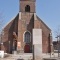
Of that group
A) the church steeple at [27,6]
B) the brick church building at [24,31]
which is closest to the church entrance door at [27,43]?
the brick church building at [24,31]

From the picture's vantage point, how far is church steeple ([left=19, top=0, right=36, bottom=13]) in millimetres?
81562

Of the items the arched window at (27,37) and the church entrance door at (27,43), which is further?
the arched window at (27,37)

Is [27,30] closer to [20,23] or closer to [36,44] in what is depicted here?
[20,23]

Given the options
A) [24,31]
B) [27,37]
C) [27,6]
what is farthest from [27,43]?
[27,6]

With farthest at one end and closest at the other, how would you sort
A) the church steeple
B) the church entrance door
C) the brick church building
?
the church steeple
the church entrance door
the brick church building

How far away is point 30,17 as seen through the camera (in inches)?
3206

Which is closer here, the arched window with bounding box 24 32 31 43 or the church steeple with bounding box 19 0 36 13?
the arched window with bounding box 24 32 31 43

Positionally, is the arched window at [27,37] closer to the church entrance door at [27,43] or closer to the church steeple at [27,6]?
the church entrance door at [27,43]

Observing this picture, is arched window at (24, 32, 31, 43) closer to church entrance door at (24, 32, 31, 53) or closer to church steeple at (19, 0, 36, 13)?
church entrance door at (24, 32, 31, 53)

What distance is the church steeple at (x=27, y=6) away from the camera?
81562 mm

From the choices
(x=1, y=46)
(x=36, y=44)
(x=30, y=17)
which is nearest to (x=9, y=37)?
(x=1, y=46)

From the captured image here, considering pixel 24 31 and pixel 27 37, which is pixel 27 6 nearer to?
pixel 24 31

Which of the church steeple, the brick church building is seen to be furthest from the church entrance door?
the church steeple

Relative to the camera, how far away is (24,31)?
7962 cm
